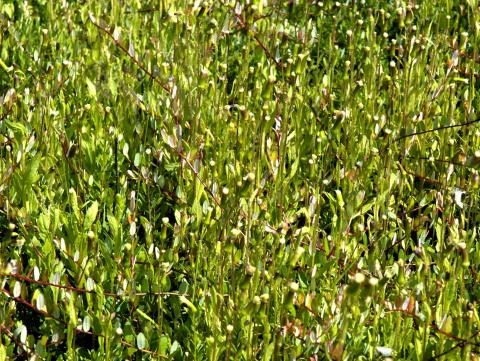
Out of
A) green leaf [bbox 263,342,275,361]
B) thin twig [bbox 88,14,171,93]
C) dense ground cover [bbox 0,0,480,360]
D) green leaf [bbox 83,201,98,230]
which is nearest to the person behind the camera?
green leaf [bbox 263,342,275,361]

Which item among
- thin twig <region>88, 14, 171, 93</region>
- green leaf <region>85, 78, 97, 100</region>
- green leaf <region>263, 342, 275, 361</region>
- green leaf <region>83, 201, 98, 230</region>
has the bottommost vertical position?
green leaf <region>263, 342, 275, 361</region>

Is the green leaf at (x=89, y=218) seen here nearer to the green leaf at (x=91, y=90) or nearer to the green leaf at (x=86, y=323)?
the green leaf at (x=86, y=323)

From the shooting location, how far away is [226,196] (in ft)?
7.04

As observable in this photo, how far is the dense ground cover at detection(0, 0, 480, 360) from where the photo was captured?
215cm

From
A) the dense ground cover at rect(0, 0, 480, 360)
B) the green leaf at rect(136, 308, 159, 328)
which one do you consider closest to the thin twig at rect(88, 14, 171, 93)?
the dense ground cover at rect(0, 0, 480, 360)

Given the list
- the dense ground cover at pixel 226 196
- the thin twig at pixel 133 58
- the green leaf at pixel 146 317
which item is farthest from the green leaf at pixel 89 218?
the thin twig at pixel 133 58

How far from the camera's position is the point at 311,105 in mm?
3041

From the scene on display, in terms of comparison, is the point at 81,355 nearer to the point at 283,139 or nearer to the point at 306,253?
the point at 306,253

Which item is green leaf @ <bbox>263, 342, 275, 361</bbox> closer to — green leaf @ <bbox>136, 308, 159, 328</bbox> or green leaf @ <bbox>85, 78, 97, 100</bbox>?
green leaf @ <bbox>136, 308, 159, 328</bbox>

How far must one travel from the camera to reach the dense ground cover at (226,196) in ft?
7.04

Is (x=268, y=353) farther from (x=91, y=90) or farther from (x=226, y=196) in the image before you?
(x=91, y=90)

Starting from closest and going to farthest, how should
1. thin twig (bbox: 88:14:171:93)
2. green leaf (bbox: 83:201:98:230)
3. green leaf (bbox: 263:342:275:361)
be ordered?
green leaf (bbox: 263:342:275:361)
green leaf (bbox: 83:201:98:230)
thin twig (bbox: 88:14:171:93)

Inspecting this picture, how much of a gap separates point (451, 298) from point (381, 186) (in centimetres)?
42

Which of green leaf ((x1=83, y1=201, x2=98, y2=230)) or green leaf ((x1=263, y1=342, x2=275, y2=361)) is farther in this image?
green leaf ((x1=83, y1=201, x2=98, y2=230))
